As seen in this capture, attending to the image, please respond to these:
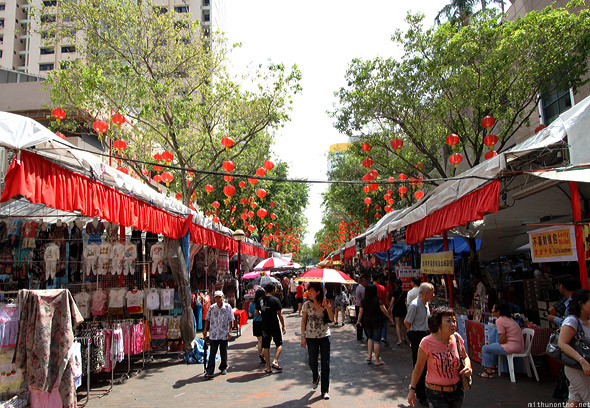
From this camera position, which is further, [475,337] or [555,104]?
[555,104]

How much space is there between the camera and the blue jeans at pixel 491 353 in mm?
6971

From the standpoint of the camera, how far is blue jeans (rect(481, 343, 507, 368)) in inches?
274

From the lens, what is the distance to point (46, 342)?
4.93 metres

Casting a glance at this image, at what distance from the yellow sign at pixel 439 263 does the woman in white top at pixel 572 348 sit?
4.30 meters

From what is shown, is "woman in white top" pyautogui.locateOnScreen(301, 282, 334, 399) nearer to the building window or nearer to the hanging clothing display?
the hanging clothing display

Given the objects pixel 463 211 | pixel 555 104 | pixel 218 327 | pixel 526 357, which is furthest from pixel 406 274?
pixel 555 104

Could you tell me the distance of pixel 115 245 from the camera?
27.7 ft

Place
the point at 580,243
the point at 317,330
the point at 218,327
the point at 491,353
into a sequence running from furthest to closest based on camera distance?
the point at 218,327 → the point at 491,353 → the point at 317,330 → the point at 580,243

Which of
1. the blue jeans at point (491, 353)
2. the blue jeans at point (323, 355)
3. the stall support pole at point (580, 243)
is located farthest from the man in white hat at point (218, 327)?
the stall support pole at point (580, 243)

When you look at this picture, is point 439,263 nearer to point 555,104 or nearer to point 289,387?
point 289,387

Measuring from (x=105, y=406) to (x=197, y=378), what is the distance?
1.96 metres

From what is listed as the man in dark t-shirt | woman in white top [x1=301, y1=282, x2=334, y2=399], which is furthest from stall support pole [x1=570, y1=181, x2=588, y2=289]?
the man in dark t-shirt

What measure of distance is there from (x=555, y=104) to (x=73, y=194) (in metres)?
18.5

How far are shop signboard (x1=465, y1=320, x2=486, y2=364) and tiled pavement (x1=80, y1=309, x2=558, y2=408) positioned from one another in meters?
0.36
